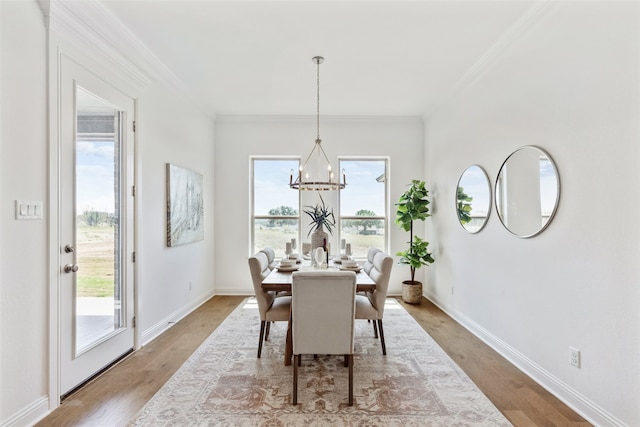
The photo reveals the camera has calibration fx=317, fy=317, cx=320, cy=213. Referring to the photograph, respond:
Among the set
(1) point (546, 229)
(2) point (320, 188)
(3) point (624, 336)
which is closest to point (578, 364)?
→ (3) point (624, 336)

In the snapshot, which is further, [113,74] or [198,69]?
[198,69]

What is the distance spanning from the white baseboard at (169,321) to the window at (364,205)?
2387mm

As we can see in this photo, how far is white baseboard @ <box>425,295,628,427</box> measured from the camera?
6.31ft

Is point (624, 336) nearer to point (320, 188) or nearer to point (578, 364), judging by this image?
point (578, 364)

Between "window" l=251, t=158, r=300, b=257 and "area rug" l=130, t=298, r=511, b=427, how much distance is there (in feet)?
7.24

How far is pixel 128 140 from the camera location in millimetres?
2904

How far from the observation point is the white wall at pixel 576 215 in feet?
5.83

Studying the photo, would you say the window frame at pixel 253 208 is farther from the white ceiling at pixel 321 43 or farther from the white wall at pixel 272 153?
the white ceiling at pixel 321 43

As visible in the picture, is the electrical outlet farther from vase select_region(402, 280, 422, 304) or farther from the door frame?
the door frame

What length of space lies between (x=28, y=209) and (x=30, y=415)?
125 cm

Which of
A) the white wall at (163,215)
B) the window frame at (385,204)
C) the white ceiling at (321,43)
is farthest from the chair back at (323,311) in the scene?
the window frame at (385,204)

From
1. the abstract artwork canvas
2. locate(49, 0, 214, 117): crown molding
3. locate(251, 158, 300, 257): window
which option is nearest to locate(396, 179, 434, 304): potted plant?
locate(251, 158, 300, 257): window

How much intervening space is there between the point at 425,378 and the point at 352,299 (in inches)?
38.8

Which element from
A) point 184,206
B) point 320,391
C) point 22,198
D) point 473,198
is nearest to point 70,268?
point 22,198
